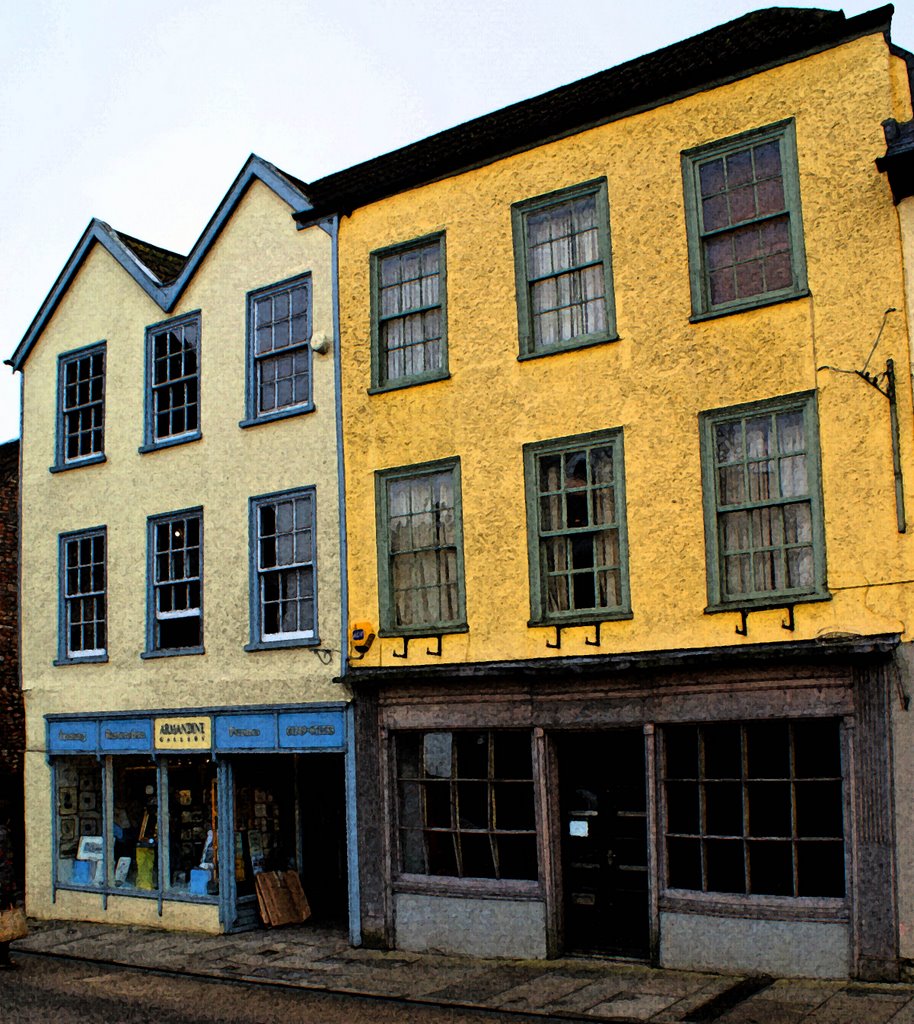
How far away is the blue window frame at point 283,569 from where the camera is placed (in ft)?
56.0

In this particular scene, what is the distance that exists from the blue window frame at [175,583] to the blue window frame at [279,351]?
2.08 meters

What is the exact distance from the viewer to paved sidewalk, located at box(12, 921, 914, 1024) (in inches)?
447

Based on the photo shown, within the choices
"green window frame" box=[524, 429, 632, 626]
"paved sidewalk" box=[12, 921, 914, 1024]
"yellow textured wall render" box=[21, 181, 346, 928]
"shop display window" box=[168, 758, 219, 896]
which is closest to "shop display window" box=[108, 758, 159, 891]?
"shop display window" box=[168, 758, 219, 896]

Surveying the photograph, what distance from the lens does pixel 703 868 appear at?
1321cm

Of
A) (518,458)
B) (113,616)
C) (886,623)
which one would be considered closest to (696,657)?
(886,623)

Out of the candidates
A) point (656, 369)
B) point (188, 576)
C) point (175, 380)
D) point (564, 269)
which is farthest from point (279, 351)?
point (656, 369)

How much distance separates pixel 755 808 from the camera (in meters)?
13.0

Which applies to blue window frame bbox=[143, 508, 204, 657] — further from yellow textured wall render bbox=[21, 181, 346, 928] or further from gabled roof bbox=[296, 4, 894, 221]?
gabled roof bbox=[296, 4, 894, 221]

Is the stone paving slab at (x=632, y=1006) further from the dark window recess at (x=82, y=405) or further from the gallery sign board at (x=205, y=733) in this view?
the dark window recess at (x=82, y=405)

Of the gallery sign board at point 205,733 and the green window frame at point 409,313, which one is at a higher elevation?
the green window frame at point 409,313

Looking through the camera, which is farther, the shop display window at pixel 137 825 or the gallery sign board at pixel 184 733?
the shop display window at pixel 137 825

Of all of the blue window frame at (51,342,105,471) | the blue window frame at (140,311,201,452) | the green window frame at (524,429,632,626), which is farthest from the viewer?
the blue window frame at (51,342,105,471)

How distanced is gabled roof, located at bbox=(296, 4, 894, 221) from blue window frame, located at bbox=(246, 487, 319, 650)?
13.8 ft

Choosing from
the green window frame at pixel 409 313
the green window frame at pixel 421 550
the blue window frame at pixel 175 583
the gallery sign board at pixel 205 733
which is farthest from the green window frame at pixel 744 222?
the blue window frame at pixel 175 583
